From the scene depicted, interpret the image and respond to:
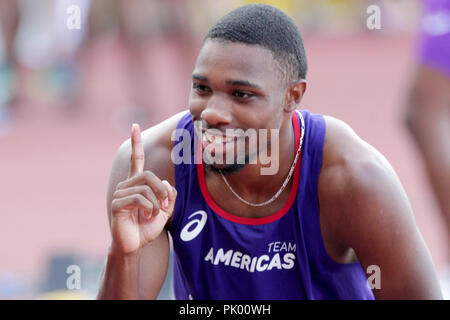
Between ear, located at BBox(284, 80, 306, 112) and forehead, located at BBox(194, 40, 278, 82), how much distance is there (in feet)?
0.54

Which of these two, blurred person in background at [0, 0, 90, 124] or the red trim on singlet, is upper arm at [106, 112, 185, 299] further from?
blurred person in background at [0, 0, 90, 124]

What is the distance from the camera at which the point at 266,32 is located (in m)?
2.54

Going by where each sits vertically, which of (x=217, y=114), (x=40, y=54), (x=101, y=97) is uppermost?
(x=40, y=54)

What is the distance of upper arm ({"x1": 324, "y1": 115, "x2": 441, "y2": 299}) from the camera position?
2.61 metres

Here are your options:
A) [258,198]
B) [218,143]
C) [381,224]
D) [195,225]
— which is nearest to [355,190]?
[381,224]

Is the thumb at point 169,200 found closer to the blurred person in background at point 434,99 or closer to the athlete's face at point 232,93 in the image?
the athlete's face at point 232,93

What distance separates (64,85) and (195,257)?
25.9 ft

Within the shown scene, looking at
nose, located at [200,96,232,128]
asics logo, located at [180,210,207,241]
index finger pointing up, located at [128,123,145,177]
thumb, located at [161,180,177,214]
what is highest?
nose, located at [200,96,232,128]

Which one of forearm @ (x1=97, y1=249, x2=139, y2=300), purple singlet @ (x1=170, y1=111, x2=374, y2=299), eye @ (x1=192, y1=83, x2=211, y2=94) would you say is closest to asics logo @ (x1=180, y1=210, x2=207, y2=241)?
purple singlet @ (x1=170, y1=111, x2=374, y2=299)

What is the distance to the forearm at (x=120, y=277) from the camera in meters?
2.56

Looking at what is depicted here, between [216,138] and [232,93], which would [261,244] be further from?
[232,93]

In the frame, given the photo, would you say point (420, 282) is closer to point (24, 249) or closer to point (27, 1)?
point (24, 249)

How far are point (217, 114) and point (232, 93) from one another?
90 mm

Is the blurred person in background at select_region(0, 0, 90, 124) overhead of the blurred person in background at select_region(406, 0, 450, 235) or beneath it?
overhead
